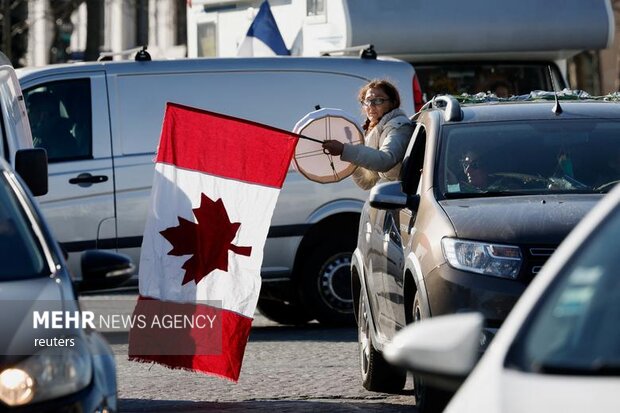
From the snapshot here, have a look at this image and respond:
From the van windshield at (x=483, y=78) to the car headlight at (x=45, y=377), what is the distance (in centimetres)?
1054

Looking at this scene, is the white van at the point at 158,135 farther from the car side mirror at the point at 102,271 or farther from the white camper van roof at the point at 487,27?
the car side mirror at the point at 102,271

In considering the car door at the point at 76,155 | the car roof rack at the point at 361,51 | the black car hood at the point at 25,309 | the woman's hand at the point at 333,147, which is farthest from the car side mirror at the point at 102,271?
the car roof rack at the point at 361,51

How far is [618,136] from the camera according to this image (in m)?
8.72

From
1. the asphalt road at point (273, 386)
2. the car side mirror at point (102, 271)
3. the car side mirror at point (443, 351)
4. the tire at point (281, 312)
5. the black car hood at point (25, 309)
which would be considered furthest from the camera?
the tire at point (281, 312)

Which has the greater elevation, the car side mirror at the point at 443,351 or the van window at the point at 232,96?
the car side mirror at the point at 443,351

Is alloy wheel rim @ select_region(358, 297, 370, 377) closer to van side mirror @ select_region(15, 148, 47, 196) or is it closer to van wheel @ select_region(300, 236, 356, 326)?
van side mirror @ select_region(15, 148, 47, 196)

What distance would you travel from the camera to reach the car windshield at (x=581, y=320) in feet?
12.4

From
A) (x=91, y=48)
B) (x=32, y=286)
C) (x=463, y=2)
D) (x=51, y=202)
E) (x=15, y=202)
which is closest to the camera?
(x=32, y=286)

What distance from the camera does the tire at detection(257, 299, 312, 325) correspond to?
14.3 metres

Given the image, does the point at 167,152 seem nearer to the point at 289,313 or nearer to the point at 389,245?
the point at 389,245

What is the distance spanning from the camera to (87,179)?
12703mm

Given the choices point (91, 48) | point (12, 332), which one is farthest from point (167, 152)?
point (91, 48)

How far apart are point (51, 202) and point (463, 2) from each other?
4760 millimetres

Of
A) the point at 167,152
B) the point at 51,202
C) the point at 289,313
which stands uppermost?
the point at 167,152
